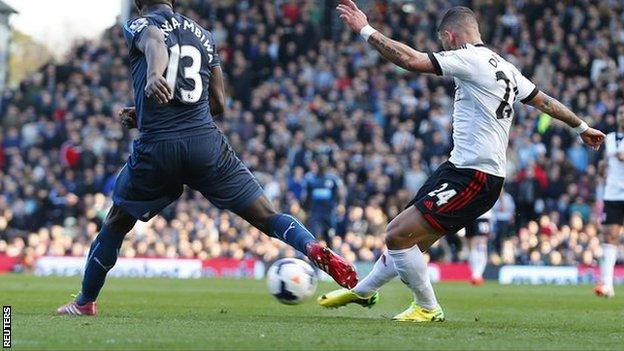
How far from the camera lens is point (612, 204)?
16.8 meters

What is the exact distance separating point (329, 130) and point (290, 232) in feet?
60.7

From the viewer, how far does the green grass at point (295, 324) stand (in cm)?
836

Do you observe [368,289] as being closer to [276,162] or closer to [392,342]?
[392,342]

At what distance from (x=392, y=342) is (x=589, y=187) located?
18.9 meters

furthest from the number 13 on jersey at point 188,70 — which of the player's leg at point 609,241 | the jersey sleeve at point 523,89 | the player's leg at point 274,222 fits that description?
the player's leg at point 609,241

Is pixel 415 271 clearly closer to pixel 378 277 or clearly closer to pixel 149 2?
pixel 378 277

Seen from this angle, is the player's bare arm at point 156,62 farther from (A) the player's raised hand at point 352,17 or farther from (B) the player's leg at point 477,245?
(B) the player's leg at point 477,245

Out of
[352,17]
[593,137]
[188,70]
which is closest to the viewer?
[352,17]

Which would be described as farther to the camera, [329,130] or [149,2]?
[329,130]

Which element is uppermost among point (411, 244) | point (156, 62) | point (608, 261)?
point (156, 62)

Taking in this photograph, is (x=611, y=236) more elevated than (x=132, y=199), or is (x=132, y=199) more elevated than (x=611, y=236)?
(x=132, y=199)

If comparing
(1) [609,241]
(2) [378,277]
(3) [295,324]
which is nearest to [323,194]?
(1) [609,241]

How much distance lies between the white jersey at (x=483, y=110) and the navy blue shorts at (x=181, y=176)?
175cm

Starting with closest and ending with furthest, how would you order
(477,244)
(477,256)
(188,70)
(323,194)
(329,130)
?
(188,70) < (477,244) < (477,256) < (323,194) < (329,130)
